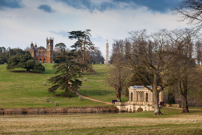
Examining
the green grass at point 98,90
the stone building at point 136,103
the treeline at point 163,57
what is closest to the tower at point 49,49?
the green grass at point 98,90

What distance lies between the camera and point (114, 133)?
14797 mm

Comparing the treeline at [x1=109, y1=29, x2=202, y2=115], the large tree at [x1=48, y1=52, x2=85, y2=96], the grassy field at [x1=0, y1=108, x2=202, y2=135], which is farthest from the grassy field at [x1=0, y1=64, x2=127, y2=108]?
the grassy field at [x1=0, y1=108, x2=202, y2=135]

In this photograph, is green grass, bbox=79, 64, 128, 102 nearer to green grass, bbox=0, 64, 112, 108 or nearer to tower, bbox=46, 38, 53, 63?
green grass, bbox=0, 64, 112, 108

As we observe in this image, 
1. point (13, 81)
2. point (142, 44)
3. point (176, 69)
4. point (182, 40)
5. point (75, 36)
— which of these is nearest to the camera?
point (182, 40)

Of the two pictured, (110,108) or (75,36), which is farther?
(75,36)

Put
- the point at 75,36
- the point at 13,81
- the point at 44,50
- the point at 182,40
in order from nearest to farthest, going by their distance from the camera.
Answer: the point at 182,40, the point at 13,81, the point at 75,36, the point at 44,50

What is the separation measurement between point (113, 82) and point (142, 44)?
27.7 m

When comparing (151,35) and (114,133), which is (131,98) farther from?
(114,133)

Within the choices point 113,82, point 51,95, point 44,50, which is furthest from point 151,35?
point 44,50

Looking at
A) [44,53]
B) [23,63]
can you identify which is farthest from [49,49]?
[23,63]

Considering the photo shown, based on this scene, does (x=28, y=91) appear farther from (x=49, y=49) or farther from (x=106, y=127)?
(x=49, y=49)

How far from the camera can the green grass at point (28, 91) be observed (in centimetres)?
5225

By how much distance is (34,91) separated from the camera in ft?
213

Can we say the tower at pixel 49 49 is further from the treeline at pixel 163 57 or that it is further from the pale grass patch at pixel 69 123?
the pale grass patch at pixel 69 123
